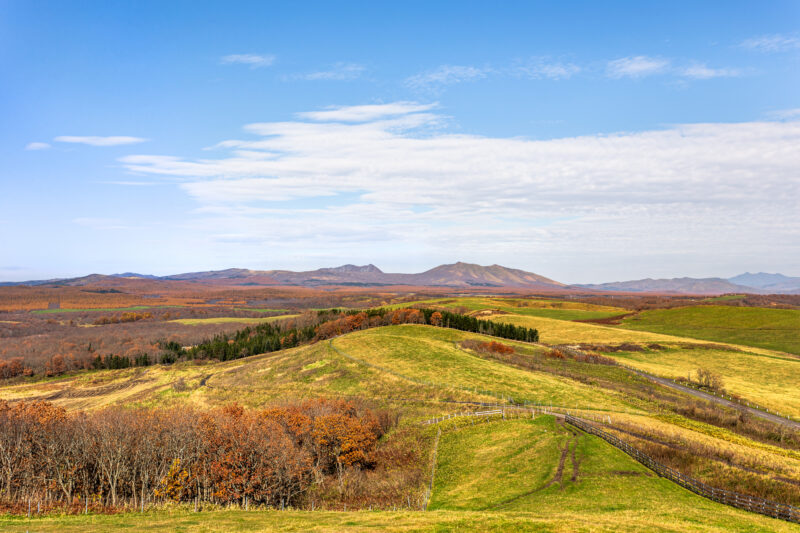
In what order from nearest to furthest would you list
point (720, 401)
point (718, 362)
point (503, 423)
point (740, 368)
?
point (503, 423) → point (720, 401) → point (740, 368) → point (718, 362)

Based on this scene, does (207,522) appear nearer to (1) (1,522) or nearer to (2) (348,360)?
(1) (1,522)

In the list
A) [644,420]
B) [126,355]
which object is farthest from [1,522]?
[126,355]

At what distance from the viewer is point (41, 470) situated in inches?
2052

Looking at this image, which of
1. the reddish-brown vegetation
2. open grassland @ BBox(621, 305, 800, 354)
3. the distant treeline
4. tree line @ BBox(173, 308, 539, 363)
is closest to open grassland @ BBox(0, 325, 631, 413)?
the reddish-brown vegetation

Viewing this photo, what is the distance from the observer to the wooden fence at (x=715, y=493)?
98.7ft

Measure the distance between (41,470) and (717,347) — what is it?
154610mm

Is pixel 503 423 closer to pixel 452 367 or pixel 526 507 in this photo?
pixel 526 507

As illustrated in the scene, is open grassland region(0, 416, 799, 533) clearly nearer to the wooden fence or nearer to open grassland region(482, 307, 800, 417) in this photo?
the wooden fence

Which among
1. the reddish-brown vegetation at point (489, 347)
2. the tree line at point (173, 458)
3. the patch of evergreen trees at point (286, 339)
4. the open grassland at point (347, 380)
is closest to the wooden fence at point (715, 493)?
the open grassland at point (347, 380)

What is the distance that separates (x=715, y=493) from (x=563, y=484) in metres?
11.1

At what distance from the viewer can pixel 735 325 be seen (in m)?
164

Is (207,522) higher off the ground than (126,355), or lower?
higher

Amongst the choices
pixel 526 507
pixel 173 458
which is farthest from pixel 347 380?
pixel 526 507

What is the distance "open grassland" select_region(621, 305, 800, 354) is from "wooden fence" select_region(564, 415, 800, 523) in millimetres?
115906
